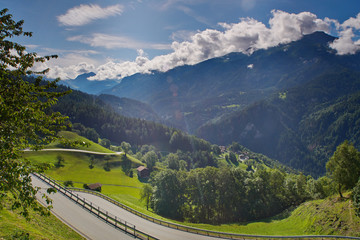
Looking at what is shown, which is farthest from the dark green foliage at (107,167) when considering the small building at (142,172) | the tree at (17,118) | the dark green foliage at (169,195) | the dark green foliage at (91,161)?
the tree at (17,118)

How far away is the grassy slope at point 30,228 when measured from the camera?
60.9 feet

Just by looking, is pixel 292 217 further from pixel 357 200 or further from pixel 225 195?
pixel 357 200

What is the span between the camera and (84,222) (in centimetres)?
3666

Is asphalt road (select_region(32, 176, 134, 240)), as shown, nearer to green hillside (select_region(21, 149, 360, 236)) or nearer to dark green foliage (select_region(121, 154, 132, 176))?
green hillside (select_region(21, 149, 360, 236))

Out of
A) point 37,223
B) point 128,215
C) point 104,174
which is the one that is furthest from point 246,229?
point 104,174

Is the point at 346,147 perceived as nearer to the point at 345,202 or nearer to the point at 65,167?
the point at 345,202

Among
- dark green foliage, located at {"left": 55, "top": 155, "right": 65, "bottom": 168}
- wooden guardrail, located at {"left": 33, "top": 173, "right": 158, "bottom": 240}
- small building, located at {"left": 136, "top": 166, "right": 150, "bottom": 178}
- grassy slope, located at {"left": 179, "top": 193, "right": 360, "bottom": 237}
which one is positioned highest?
grassy slope, located at {"left": 179, "top": 193, "right": 360, "bottom": 237}

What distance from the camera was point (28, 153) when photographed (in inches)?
3954

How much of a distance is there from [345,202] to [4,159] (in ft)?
162

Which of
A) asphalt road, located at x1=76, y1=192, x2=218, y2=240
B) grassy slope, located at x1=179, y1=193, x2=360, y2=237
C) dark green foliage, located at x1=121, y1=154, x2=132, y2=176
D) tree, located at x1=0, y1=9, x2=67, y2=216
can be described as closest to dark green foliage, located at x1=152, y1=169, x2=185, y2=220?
asphalt road, located at x1=76, y1=192, x2=218, y2=240

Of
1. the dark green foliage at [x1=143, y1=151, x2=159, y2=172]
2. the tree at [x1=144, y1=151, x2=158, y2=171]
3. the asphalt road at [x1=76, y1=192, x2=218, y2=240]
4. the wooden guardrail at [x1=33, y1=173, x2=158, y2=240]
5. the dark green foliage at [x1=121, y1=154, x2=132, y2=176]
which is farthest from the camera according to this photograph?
the tree at [x1=144, y1=151, x2=158, y2=171]

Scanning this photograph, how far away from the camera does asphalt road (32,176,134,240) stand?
32.9 meters

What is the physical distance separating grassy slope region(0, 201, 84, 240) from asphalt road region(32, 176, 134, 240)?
3.01 meters

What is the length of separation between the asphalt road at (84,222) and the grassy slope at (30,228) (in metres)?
3.01
